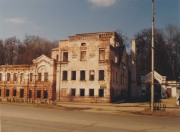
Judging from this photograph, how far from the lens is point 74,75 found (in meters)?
44.9

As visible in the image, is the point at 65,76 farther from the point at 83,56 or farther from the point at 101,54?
the point at 101,54

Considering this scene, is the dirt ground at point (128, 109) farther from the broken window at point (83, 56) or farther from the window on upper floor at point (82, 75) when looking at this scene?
the broken window at point (83, 56)

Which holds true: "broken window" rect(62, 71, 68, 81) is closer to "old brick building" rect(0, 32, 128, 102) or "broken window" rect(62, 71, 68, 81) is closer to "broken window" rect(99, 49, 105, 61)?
"old brick building" rect(0, 32, 128, 102)

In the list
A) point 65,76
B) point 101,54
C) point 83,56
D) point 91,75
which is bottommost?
point 65,76

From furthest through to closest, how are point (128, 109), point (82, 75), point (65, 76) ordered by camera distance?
point (65, 76) → point (82, 75) → point (128, 109)

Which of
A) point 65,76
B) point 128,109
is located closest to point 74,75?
point 65,76

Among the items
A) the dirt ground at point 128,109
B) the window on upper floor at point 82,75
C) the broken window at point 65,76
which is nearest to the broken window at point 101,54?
the window on upper floor at point 82,75

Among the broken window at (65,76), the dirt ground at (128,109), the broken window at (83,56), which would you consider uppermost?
the broken window at (83,56)

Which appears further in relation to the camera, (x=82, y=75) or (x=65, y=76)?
(x=65, y=76)

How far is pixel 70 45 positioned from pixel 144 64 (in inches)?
1754

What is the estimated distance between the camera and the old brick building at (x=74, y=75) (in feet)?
140

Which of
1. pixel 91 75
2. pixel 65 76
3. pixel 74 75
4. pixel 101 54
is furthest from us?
pixel 65 76

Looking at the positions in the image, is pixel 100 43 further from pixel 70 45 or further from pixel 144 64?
pixel 144 64

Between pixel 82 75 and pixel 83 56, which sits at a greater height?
pixel 83 56
